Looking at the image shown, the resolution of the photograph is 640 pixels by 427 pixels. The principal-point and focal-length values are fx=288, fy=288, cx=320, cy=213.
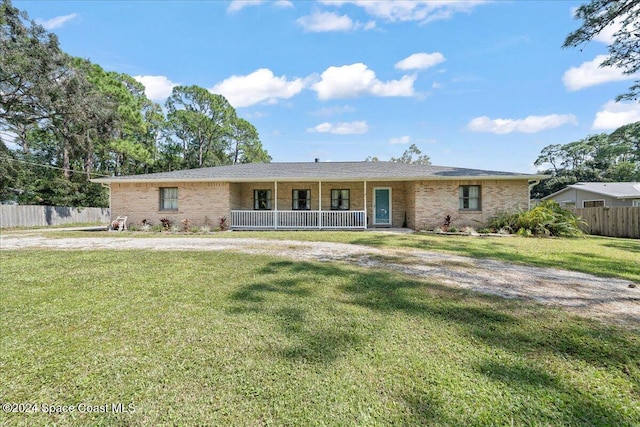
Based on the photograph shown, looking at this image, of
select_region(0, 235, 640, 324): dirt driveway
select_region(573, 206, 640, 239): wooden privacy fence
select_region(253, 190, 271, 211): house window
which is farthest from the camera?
select_region(253, 190, 271, 211): house window

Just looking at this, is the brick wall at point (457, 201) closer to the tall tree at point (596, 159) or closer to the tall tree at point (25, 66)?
the tall tree at point (25, 66)

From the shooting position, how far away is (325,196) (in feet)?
51.3

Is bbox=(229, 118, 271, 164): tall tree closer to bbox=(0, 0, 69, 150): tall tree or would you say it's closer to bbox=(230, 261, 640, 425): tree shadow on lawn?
bbox=(0, 0, 69, 150): tall tree

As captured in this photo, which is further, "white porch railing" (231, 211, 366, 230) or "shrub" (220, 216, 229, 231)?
"white porch railing" (231, 211, 366, 230)

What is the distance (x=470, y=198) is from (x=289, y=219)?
8867 mm

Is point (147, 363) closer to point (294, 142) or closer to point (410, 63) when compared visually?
point (410, 63)

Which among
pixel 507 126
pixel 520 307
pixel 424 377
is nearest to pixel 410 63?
pixel 520 307

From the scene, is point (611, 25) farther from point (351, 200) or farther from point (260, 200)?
point (260, 200)

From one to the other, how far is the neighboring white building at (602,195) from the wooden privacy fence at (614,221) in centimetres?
787

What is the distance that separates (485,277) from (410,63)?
14.8 meters

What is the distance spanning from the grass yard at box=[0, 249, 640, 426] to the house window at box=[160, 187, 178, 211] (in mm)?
10933

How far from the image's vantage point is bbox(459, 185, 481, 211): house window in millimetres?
13711

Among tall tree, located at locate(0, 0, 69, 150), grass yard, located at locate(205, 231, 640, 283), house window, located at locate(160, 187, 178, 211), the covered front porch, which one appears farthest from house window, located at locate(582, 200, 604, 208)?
tall tree, located at locate(0, 0, 69, 150)

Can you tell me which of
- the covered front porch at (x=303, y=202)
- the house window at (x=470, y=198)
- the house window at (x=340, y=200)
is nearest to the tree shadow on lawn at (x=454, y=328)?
the covered front porch at (x=303, y=202)
